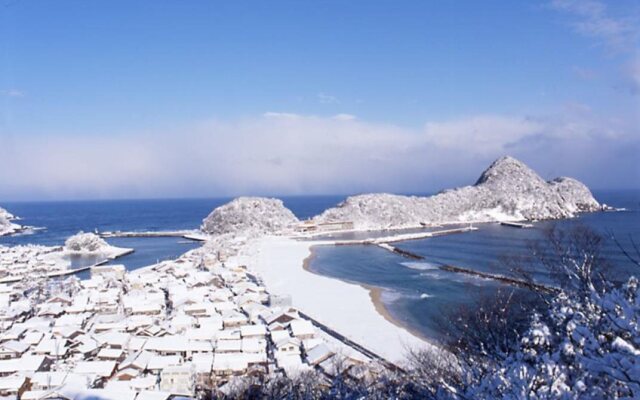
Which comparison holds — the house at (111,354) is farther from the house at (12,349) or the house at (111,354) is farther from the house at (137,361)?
the house at (12,349)

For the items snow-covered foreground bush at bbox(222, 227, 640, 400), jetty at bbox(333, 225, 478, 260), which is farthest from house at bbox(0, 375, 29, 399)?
jetty at bbox(333, 225, 478, 260)

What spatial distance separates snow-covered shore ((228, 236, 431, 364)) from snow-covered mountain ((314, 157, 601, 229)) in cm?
1984

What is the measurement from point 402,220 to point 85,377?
127 ft

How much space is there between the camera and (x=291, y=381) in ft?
25.4

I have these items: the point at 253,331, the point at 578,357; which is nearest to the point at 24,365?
the point at 253,331

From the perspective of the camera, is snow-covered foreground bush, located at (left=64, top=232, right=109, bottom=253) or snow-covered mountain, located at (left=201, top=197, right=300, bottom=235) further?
snow-covered mountain, located at (left=201, top=197, right=300, bottom=235)

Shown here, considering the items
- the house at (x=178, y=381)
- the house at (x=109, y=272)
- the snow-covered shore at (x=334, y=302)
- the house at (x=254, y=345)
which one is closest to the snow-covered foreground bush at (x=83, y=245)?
the house at (x=109, y=272)

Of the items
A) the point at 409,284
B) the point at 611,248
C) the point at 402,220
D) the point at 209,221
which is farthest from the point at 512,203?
the point at 409,284

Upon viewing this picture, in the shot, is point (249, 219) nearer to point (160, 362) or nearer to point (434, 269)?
point (434, 269)

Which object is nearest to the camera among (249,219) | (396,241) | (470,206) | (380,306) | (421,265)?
(380,306)

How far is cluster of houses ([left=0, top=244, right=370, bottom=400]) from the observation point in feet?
27.7

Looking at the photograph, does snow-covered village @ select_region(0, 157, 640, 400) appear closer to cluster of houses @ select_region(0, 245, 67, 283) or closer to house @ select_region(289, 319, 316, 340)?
house @ select_region(289, 319, 316, 340)

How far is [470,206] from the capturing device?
164 feet

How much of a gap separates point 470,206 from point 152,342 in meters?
44.3
